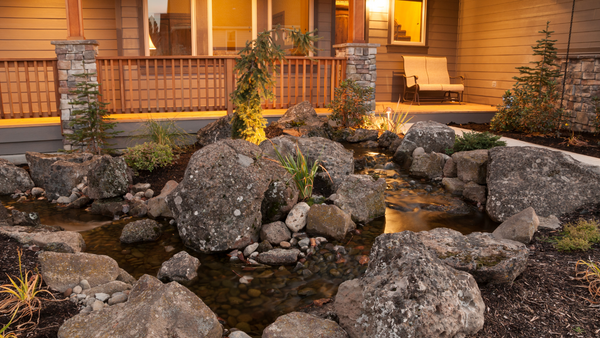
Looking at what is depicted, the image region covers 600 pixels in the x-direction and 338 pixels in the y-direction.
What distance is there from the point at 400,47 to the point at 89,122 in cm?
670

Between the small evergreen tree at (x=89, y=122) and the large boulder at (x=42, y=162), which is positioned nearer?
the large boulder at (x=42, y=162)

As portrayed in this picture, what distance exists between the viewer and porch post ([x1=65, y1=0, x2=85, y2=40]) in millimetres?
6262

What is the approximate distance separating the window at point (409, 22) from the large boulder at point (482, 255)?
7488 millimetres

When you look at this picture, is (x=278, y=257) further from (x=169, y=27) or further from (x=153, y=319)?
(x=169, y=27)

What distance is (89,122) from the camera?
614cm

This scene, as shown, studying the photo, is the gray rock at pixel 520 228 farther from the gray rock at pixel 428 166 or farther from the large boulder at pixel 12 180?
the large boulder at pixel 12 180

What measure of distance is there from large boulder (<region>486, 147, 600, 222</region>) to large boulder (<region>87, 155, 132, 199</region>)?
154 inches

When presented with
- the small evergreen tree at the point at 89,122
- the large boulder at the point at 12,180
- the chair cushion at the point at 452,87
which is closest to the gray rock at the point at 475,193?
the small evergreen tree at the point at 89,122

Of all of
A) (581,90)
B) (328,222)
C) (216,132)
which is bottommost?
(328,222)

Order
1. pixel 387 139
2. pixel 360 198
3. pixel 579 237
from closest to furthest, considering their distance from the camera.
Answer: pixel 579 237, pixel 360 198, pixel 387 139

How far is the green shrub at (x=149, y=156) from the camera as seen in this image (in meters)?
5.58

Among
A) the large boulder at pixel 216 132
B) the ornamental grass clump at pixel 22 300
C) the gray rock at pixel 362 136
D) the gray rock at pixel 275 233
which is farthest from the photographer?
the gray rock at pixel 362 136

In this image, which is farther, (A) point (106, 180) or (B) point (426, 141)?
(B) point (426, 141)

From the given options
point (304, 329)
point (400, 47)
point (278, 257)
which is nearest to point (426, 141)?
point (278, 257)
